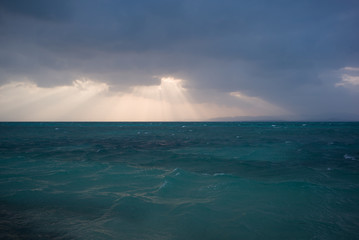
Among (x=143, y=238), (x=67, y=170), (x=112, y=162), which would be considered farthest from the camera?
(x=112, y=162)

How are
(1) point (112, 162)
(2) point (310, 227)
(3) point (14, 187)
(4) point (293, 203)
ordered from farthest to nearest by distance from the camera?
(1) point (112, 162) < (3) point (14, 187) < (4) point (293, 203) < (2) point (310, 227)

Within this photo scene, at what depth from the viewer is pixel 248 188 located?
9969 millimetres

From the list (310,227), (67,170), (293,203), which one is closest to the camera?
(310,227)

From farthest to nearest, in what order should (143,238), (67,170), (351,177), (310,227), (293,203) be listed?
1. (67,170)
2. (351,177)
3. (293,203)
4. (310,227)
5. (143,238)

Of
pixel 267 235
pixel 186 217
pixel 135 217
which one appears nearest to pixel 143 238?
pixel 135 217

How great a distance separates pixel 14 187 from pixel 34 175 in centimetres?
246

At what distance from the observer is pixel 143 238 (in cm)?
584

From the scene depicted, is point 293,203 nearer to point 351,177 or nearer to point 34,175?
point 351,177

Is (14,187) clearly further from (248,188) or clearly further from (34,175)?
(248,188)

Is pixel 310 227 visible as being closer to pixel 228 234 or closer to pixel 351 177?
pixel 228 234

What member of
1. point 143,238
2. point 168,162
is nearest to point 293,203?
point 143,238

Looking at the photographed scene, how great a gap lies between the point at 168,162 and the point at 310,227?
11.5m

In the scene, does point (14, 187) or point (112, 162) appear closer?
point (14, 187)

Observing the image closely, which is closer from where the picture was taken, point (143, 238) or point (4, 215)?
point (143, 238)
